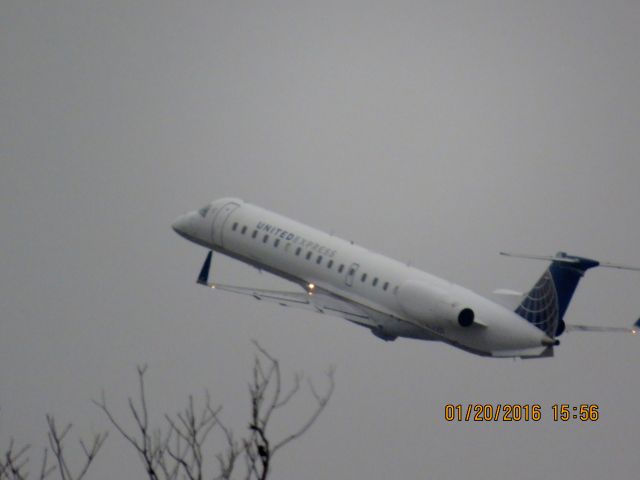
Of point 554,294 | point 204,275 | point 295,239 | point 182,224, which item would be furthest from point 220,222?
point 554,294

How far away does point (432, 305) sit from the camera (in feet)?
194

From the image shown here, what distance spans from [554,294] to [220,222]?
2231cm

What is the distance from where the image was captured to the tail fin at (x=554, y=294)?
58.1 metres

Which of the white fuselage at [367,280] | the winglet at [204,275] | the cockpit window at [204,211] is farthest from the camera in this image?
the cockpit window at [204,211]

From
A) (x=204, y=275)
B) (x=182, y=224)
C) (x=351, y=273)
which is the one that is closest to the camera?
(x=351, y=273)

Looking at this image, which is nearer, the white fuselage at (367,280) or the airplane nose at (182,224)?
the white fuselage at (367,280)

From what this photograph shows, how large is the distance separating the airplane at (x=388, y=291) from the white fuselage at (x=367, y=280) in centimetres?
4

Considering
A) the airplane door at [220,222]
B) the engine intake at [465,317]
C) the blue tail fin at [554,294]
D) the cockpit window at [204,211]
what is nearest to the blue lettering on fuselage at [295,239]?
the airplane door at [220,222]

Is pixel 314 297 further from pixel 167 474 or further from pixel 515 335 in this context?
pixel 167 474

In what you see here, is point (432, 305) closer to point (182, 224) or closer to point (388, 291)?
point (388, 291)

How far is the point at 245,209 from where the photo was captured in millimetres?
74812

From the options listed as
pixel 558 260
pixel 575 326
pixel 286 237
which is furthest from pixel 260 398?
pixel 286 237

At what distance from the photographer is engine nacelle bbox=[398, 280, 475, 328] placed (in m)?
57.8

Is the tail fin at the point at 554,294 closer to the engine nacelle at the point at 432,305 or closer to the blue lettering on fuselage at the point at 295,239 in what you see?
the engine nacelle at the point at 432,305
